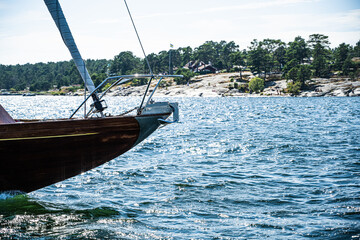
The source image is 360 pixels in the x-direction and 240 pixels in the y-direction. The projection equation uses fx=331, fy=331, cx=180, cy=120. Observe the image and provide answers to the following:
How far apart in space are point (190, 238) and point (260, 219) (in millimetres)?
2159

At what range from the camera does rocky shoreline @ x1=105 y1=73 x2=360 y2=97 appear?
302ft

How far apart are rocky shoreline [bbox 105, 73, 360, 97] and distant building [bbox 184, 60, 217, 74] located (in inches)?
410

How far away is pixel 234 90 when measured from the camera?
109 meters

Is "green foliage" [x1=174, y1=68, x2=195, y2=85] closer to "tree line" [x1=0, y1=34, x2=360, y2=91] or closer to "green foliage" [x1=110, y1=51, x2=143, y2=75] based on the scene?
"tree line" [x1=0, y1=34, x2=360, y2=91]

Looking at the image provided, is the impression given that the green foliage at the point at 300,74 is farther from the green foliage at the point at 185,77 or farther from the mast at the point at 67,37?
the mast at the point at 67,37

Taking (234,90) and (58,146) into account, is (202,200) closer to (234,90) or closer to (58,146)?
(58,146)

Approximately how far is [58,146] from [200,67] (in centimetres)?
13943

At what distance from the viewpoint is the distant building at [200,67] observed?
140m

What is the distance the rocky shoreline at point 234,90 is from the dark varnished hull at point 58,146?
230ft

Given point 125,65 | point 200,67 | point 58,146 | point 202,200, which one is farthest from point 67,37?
point 125,65

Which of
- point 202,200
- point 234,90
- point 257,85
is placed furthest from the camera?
point 234,90

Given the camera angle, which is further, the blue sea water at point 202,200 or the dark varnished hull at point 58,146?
the dark varnished hull at point 58,146

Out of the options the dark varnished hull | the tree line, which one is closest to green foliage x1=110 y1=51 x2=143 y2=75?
the tree line

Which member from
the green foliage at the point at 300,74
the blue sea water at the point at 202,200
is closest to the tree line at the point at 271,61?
the green foliage at the point at 300,74
